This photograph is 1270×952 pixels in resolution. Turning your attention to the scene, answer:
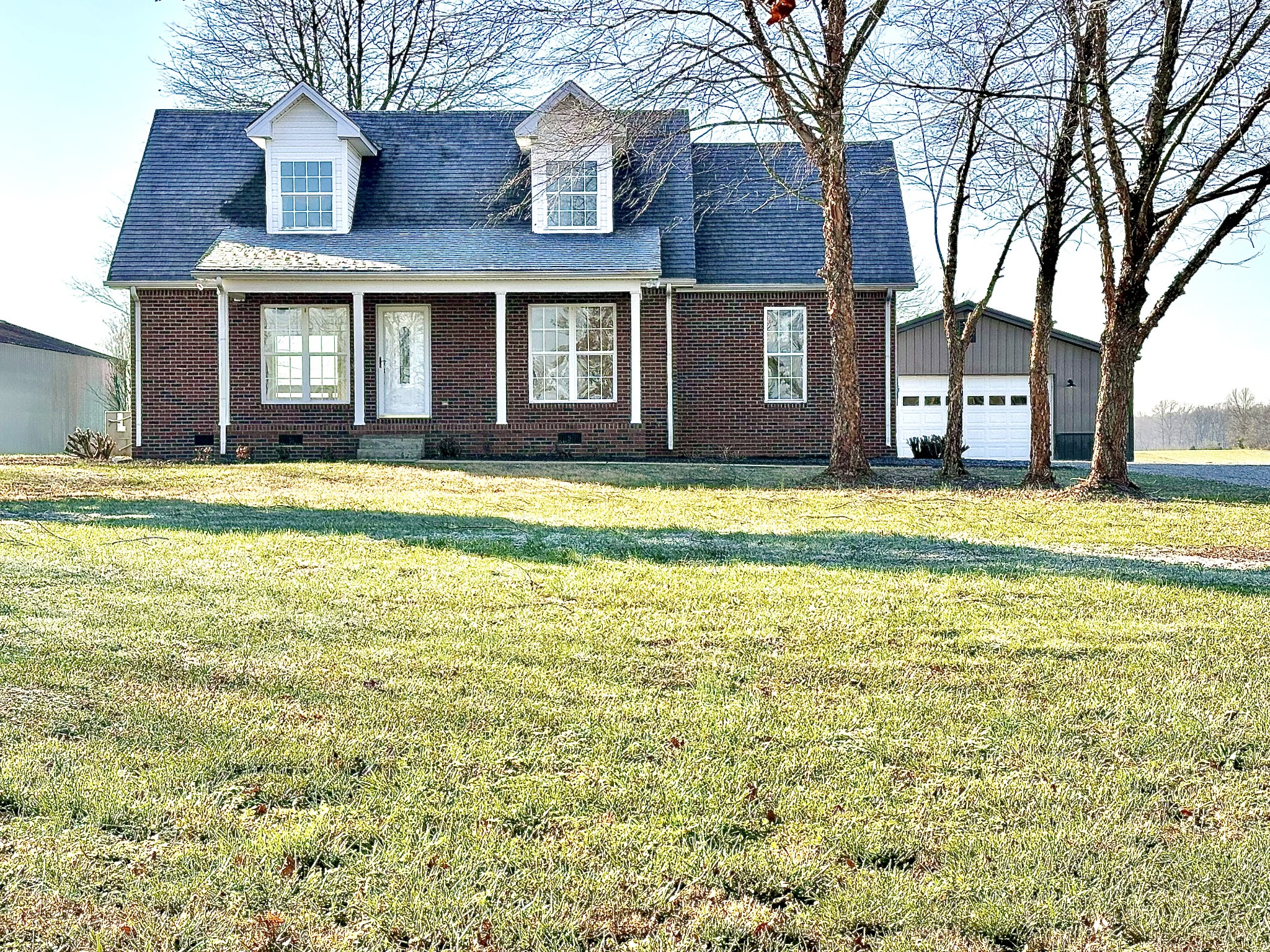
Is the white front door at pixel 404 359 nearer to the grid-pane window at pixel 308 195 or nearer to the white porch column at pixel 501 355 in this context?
the white porch column at pixel 501 355

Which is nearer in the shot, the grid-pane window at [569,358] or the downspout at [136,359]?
the downspout at [136,359]

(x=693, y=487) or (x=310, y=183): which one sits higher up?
(x=310, y=183)

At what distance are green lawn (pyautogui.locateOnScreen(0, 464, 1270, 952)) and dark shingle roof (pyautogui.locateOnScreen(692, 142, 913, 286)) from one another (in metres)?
13.2

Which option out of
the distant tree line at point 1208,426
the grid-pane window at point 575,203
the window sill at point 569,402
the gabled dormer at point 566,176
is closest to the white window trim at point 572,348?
the window sill at point 569,402

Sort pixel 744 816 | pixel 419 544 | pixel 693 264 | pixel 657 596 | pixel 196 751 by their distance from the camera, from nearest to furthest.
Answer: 1. pixel 744 816
2. pixel 196 751
3. pixel 657 596
4. pixel 419 544
5. pixel 693 264

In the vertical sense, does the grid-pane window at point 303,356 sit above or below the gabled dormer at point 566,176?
below

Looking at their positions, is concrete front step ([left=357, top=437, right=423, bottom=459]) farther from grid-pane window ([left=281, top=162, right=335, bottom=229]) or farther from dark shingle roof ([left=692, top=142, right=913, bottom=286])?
dark shingle roof ([left=692, top=142, right=913, bottom=286])

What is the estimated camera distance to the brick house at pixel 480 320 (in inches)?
773

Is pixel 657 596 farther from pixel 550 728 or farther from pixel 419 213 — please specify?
pixel 419 213

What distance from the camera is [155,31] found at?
26312mm

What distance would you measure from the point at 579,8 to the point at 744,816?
1237 centimetres

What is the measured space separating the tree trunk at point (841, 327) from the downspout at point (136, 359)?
468 inches

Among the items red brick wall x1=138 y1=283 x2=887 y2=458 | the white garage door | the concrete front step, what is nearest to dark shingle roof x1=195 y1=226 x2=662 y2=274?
red brick wall x1=138 y1=283 x2=887 y2=458

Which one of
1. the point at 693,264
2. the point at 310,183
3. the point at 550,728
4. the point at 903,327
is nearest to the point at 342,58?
the point at 310,183
